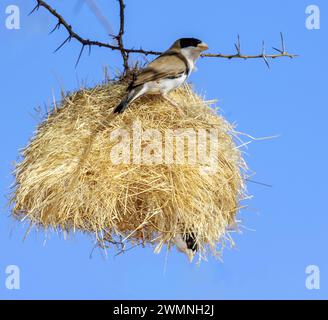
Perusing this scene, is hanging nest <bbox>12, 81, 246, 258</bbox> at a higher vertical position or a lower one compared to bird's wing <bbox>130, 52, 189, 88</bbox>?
lower

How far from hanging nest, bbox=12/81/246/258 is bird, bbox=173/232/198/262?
36 millimetres

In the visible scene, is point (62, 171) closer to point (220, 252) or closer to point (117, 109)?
point (117, 109)

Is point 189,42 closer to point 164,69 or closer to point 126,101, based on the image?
point 164,69

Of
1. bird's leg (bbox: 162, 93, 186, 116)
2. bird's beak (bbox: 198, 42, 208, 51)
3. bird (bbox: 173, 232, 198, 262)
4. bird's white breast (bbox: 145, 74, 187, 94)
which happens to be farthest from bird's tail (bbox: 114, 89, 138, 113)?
bird (bbox: 173, 232, 198, 262)

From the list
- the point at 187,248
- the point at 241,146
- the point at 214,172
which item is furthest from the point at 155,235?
the point at 241,146

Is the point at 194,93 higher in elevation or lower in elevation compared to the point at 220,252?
higher

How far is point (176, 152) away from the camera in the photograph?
4250mm

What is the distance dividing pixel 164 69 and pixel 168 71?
26mm

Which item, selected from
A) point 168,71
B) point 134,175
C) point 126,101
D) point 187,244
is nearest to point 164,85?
point 168,71

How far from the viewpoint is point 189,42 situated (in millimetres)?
4672

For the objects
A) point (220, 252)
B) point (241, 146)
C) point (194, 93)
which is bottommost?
point (220, 252)

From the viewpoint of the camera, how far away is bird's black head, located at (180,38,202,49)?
15.1ft

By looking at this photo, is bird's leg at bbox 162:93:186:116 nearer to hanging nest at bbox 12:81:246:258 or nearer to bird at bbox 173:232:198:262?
hanging nest at bbox 12:81:246:258

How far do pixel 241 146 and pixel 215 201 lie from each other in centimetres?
45
